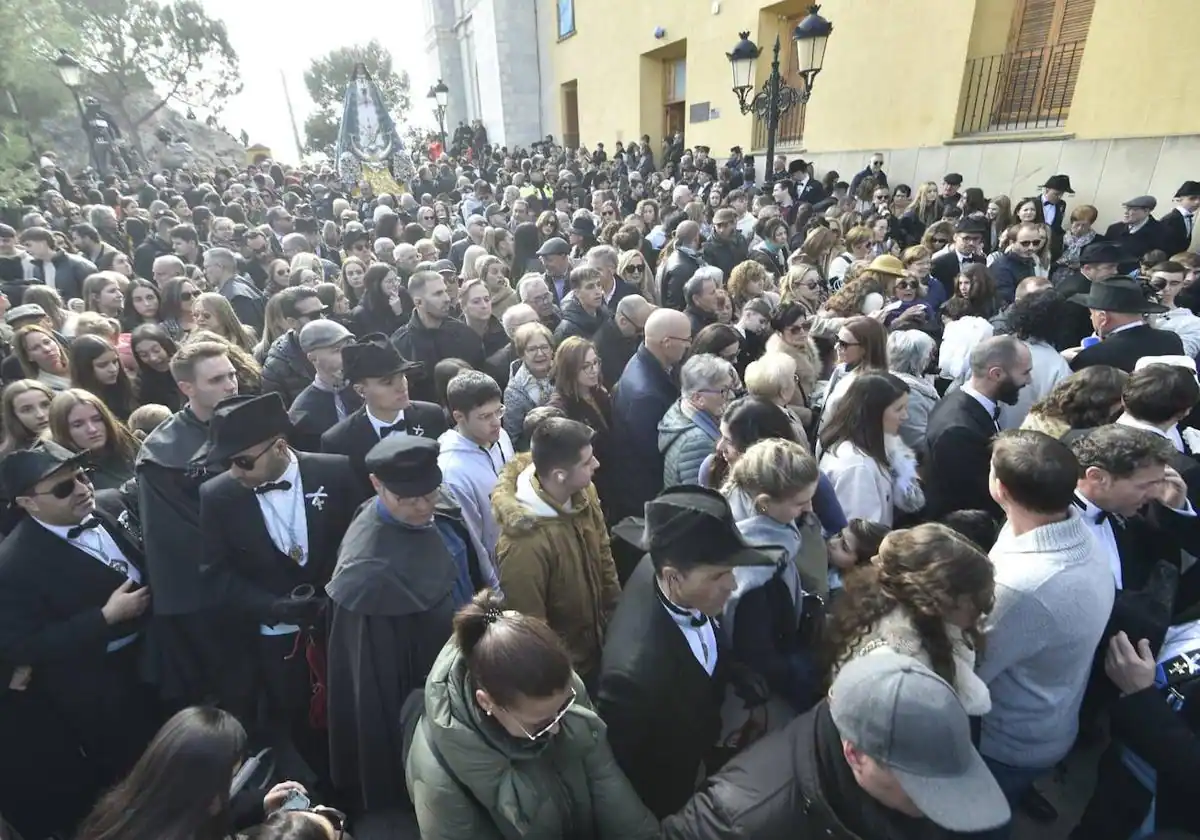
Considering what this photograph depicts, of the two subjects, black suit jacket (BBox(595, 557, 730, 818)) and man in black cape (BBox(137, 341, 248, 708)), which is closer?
black suit jacket (BBox(595, 557, 730, 818))

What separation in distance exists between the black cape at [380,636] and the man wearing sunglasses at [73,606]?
117 cm

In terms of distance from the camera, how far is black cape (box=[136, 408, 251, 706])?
108 inches

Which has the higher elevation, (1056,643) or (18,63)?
(18,63)

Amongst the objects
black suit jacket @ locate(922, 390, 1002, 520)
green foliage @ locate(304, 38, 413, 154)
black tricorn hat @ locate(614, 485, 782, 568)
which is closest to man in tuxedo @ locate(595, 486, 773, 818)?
black tricorn hat @ locate(614, 485, 782, 568)

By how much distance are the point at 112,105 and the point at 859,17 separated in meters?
39.2

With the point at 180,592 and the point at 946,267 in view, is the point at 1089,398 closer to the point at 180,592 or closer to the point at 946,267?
the point at 946,267

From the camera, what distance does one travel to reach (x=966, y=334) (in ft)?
14.4

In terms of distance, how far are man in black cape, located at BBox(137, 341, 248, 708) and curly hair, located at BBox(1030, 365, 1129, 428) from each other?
13.7 ft

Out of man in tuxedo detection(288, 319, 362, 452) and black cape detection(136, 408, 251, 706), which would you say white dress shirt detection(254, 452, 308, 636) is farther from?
man in tuxedo detection(288, 319, 362, 452)

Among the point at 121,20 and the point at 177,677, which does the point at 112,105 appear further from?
the point at 177,677

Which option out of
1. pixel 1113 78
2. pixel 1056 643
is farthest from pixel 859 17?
pixel 1056 643

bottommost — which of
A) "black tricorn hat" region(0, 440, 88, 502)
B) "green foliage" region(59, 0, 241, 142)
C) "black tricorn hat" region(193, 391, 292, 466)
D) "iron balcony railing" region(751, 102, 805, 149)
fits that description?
"black tricorn hat" region(0, 440, 88, 502)

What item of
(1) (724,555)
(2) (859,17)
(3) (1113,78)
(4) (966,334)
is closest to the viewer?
(1) (724,555)

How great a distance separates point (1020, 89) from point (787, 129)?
6.23 meters
